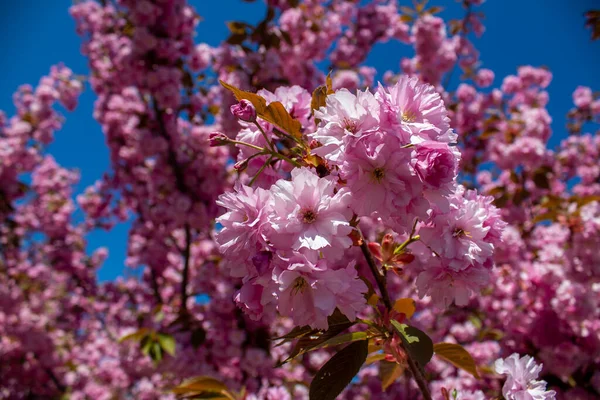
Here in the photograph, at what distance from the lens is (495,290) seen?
10.9 ft

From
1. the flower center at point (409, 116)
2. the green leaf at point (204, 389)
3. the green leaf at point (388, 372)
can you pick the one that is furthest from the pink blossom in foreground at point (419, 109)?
the green leaf at point (204, 389)

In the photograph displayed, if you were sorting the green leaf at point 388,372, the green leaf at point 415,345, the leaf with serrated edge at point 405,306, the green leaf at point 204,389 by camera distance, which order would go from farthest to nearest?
the green leaf at point 204,389 → the green leaf at point 388,372 → the leaf with serrated edge at point 405,306 → the green leaf at point 415,345

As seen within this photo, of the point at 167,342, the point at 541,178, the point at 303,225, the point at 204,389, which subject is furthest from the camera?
the point at 541,178

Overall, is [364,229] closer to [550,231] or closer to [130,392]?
[550,231]

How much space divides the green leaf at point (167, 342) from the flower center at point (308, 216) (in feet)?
9.31

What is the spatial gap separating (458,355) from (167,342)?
8.76 feet

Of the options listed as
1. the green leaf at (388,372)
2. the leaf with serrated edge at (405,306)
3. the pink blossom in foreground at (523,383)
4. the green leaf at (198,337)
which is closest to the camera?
the pink blossom in foreground at (523,383)

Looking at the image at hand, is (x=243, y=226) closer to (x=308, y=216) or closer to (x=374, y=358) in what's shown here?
(x=308, y=216)

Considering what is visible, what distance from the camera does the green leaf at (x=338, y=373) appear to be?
3.12 ft

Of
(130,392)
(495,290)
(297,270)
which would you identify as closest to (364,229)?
(495,290)

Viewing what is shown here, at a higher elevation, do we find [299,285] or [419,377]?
[299,285]

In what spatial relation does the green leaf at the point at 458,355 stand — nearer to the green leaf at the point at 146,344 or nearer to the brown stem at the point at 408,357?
the brown stem at the point at 408,357

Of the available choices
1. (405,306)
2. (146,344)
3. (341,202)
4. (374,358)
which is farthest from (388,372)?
(146,344)

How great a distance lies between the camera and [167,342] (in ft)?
11.0
